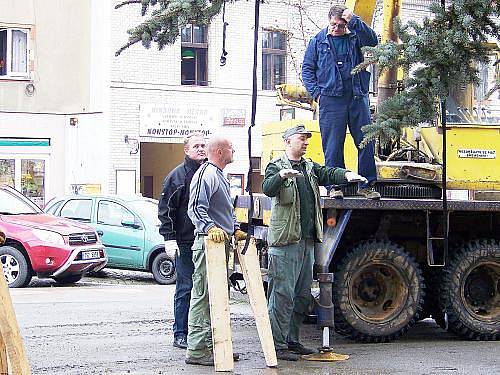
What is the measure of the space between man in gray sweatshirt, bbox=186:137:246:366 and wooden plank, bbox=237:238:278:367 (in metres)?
0.23

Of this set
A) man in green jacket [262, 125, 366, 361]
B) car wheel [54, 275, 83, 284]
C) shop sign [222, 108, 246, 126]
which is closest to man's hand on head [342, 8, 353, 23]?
man in green jacket [262, 125, 366, 361]

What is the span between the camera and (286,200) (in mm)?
9500

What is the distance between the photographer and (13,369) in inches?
262

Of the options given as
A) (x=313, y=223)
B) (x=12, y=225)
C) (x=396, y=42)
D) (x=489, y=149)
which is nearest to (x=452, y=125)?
(x=489, y=149)

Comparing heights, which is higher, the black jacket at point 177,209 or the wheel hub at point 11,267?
the black jacket at point 177,209

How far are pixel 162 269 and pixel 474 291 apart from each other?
8.51 meters

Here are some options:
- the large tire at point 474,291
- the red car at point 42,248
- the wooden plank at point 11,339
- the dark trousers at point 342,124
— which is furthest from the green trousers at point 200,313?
the red car at point 42,248

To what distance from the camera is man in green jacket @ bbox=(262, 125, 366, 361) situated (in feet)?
30.8

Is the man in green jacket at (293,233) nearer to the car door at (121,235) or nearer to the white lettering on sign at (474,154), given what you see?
the white lettering on sign at (474,154)

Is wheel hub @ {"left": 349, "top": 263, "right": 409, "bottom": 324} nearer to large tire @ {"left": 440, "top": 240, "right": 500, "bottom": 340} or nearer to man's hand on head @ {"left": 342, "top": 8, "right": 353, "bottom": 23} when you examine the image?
large tire @ {"left": 440, "top": 240, "right": 500, "bottom": 340}

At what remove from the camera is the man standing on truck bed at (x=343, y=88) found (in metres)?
10.5

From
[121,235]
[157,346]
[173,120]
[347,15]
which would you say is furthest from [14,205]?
[173,120]

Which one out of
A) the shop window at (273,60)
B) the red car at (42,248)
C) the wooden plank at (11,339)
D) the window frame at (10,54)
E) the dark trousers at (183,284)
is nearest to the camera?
the wooden plank at (11,339)

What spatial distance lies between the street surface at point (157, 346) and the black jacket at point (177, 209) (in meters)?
1.09
